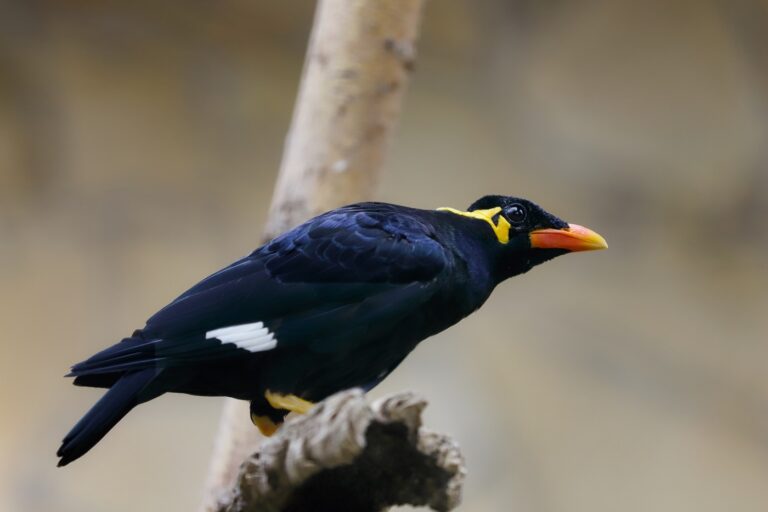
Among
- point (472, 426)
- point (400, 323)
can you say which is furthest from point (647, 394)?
point (400, 323)

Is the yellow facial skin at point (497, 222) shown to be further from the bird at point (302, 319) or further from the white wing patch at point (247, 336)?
the white wing patch at point (247, 336)

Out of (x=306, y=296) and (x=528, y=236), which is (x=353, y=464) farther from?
(x=528, y=236)

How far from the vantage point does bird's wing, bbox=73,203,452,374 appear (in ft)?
6.29

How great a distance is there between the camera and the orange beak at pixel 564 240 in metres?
2.27

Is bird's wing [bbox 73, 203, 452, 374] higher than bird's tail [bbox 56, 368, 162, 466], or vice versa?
bird's wing [bbox 73, 203, 452, 374]

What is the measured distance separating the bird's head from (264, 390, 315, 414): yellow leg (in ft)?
1.82

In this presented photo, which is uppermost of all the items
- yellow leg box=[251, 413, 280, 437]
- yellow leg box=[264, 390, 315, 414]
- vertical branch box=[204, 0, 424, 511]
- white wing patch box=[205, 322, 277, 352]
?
vertical branch box=[204, 0, 424, 511]

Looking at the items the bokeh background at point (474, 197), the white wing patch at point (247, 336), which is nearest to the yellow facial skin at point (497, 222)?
the white wing patch at point (247, 336)

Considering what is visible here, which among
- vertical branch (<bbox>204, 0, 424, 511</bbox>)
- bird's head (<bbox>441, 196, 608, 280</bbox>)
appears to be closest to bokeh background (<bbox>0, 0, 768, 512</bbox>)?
vertical branch (<bbox>204, 0, 424, 511</bbox>)

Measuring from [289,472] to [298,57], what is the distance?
3.36 m

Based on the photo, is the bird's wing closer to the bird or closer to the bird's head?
the bird

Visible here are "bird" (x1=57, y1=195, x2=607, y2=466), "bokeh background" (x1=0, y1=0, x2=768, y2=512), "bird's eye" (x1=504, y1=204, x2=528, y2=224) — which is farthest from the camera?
"bokeh background" (x1=0, y1=0, x2=768, y2=512)

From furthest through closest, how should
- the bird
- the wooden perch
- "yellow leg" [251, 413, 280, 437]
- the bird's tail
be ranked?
"yellow leg" [251, 413, 280, 437], the bird, the bird's tail, the wooden perch

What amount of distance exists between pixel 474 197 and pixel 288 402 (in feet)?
→ 9.74
